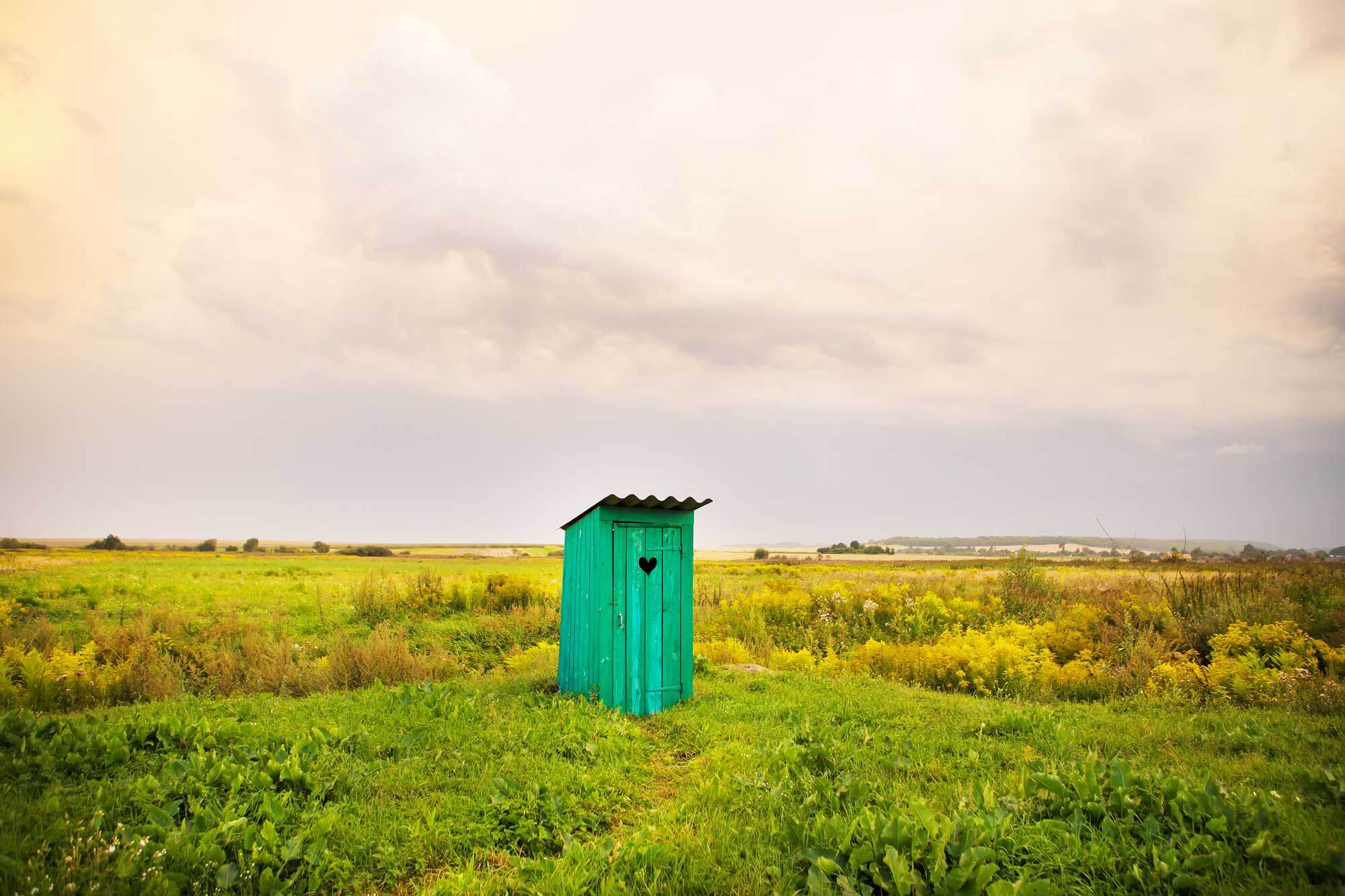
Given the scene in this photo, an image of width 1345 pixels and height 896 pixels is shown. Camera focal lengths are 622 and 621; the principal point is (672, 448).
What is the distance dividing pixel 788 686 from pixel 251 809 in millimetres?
6919

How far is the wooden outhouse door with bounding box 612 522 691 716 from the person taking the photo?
861cm

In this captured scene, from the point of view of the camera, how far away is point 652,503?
8.93 metres

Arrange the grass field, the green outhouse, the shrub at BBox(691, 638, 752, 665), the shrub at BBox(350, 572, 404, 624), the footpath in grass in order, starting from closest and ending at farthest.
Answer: the footpath in grass < the grass field < the green outhouse < the shrub at BBox(691, 638, 752, 665) < the shrub at BBox(350, 572, 404, 624)

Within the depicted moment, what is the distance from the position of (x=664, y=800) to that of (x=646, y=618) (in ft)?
10.5

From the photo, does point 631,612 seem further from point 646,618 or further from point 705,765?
point 705,765

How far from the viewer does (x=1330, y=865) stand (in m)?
3.19

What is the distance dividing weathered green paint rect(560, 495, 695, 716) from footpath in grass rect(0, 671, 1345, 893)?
27.3 inches

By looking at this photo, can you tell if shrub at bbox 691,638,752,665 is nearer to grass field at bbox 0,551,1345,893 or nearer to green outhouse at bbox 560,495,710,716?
grass field at bbox 0,551,1345,893

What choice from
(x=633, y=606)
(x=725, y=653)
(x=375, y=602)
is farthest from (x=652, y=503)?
(x=375, y=602)

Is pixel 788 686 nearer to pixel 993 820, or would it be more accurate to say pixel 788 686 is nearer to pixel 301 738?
pixel 993 820

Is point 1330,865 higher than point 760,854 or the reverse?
higher

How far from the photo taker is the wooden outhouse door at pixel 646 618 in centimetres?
861

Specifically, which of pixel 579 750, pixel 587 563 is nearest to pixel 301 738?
pixel 579 750

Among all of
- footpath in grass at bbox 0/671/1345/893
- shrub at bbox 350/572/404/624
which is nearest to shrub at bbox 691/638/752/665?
footpath in grass at bbox 0/671/1345/893
